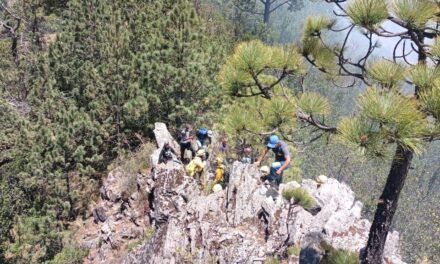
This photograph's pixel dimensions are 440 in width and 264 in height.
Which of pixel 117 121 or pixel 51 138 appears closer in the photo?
pixel 51 138

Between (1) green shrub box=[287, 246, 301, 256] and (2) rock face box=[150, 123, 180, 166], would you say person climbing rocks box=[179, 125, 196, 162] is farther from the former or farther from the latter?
(1) green shrub box=[287, 246, 301, 256]

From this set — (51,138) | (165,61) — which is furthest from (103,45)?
(51,138)

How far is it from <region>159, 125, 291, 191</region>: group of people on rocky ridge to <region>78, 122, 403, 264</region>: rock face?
340 millimetres

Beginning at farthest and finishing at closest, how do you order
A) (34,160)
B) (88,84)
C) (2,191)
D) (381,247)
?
(2,191)
(88,84)
(34,160)
(381,247)

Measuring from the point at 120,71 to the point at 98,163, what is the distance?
8.91ft

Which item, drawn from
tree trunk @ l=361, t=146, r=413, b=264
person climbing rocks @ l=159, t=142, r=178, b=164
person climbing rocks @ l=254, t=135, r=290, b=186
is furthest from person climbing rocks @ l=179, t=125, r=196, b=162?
tree trunk @ l=361, t=146, r=413, b=264

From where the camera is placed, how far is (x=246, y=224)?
704 cm

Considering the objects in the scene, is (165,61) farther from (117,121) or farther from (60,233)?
(60,233)

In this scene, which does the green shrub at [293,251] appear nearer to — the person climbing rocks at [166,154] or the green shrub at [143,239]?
the green shrub at [143,239]

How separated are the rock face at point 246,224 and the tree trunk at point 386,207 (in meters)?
1.21

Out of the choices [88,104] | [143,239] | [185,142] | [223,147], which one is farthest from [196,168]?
[88,104]

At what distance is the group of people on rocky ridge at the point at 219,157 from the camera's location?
7.25 meters

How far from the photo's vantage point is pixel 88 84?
1187cm

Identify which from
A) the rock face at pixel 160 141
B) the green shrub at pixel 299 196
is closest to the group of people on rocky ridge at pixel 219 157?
the rock face at pixel 160 141
